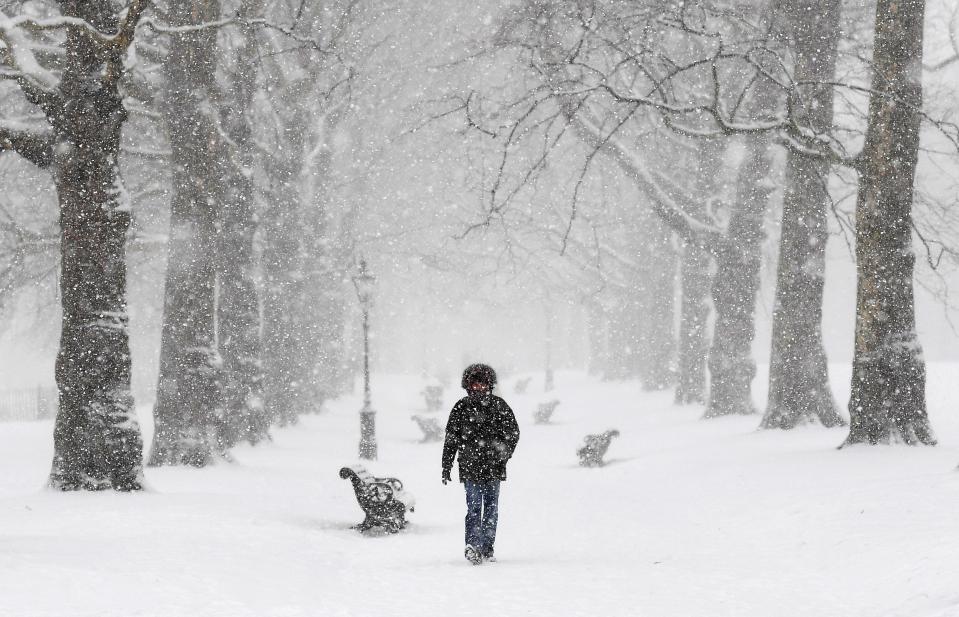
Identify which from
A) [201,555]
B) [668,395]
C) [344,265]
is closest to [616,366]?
[668,395]

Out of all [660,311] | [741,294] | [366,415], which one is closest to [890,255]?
[741,294]

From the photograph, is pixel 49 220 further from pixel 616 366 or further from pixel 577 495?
pixel 616 366

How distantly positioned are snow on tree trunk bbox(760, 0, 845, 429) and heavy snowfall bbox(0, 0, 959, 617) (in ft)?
0.15

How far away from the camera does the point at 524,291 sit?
55.1 m

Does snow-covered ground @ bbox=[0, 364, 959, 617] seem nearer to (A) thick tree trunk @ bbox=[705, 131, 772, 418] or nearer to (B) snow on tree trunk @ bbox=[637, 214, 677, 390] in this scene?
(A) thick tree trunk @ bbox=[705, 131, 772, 418]

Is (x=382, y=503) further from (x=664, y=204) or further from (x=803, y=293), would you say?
(x=664, y=204)

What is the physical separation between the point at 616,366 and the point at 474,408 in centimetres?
3344

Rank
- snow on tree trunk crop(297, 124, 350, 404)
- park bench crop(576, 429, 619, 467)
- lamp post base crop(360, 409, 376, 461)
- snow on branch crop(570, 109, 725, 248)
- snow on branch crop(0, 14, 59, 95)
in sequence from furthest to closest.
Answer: snow on tree trunk crop(297, 124, 350, 404), snow on branch crop(570, 109, 725, 248), lamp post base crop(360, 409, 376, 461), park bench crop(576, 429, 619, 467), snow on branch crop(0, 14, 59, 95)

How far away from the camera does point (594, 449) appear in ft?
50.9

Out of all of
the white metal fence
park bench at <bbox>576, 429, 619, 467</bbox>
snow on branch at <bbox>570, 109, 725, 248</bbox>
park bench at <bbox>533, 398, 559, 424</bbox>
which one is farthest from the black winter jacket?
the white metal fence

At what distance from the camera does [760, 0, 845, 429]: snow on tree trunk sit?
1406cm

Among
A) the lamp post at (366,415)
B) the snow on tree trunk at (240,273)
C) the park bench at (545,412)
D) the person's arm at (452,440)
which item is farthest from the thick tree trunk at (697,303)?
the person's arm at (452,440)

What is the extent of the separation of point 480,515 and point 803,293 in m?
8.61

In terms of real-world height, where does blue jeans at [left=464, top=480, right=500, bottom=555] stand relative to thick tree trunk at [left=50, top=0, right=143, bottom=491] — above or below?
below
